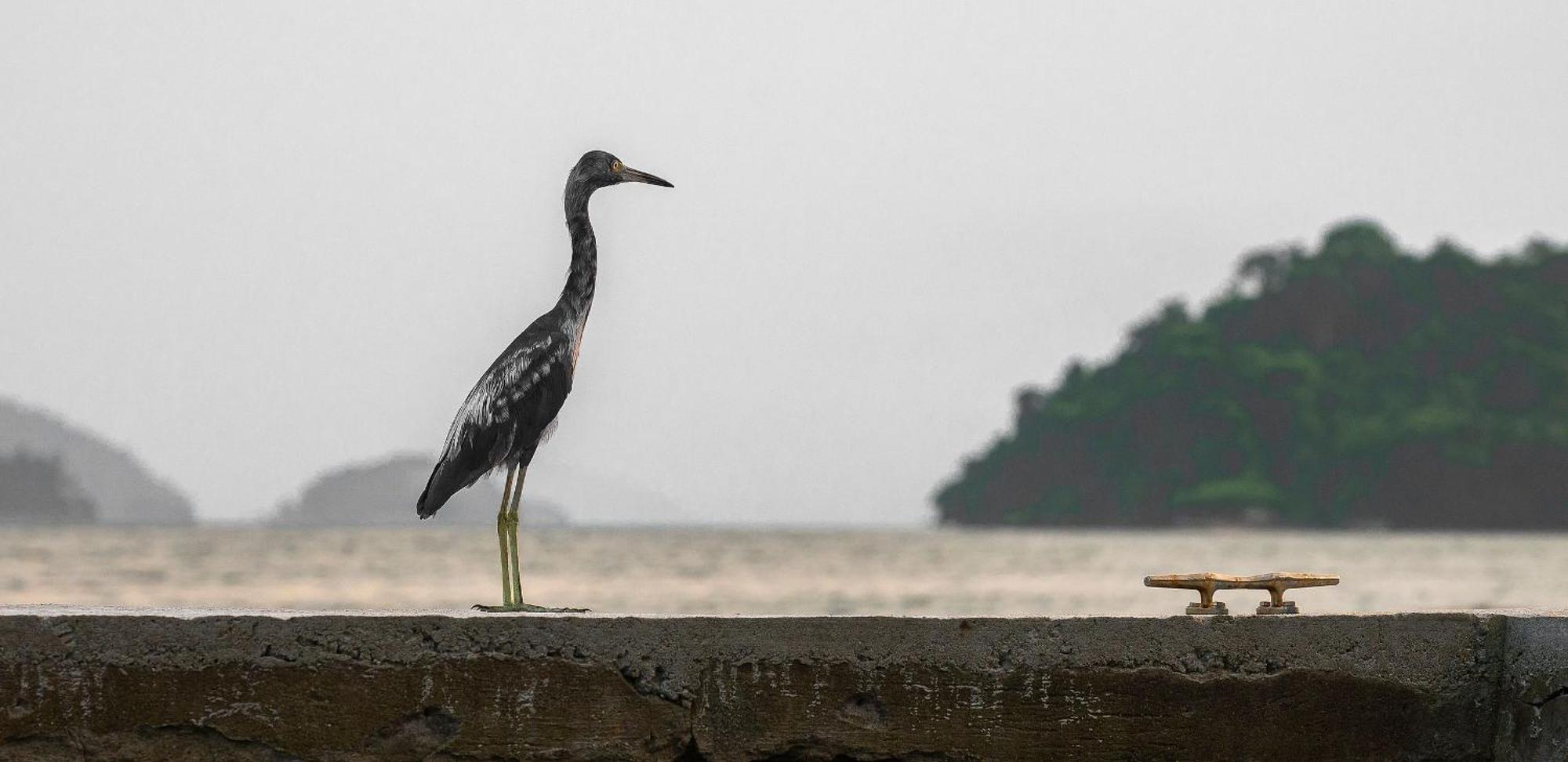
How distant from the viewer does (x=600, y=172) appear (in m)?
6.61

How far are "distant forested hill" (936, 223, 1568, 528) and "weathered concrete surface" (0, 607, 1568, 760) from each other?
3676 inches

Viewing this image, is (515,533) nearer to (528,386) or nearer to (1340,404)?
(528,386)

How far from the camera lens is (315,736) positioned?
544 cm

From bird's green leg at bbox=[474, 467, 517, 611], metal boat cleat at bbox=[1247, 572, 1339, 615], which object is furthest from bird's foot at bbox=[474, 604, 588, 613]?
metal boat cleat at bbox=[1247, 572, 1339, 615]

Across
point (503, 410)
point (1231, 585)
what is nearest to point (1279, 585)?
point (1231, 585)

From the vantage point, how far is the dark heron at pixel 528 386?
6434 mm

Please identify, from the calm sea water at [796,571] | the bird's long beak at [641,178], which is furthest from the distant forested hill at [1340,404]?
the bird's long beak at [641,178]

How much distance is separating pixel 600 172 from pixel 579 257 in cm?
30

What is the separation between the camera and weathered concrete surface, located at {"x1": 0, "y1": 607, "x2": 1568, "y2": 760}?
17.7ft

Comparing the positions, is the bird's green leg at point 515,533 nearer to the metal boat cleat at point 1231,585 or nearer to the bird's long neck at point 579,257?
the bird's long neck at point 579,257

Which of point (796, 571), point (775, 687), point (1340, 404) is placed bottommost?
point (775, 687)

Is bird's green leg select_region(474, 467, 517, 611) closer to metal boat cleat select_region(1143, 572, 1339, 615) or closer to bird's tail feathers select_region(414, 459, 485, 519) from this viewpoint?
bird's tail feathers select_region(414, 459, 485, 519)

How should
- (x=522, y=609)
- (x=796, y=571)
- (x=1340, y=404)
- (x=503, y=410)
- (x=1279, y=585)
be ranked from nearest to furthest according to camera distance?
(x=522, y=609), (x=1279, y=585), (x=503, y=410), (x=796, y=571), (x=1340, y=404)

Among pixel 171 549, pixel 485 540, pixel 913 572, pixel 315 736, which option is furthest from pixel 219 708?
pixel 485 540
